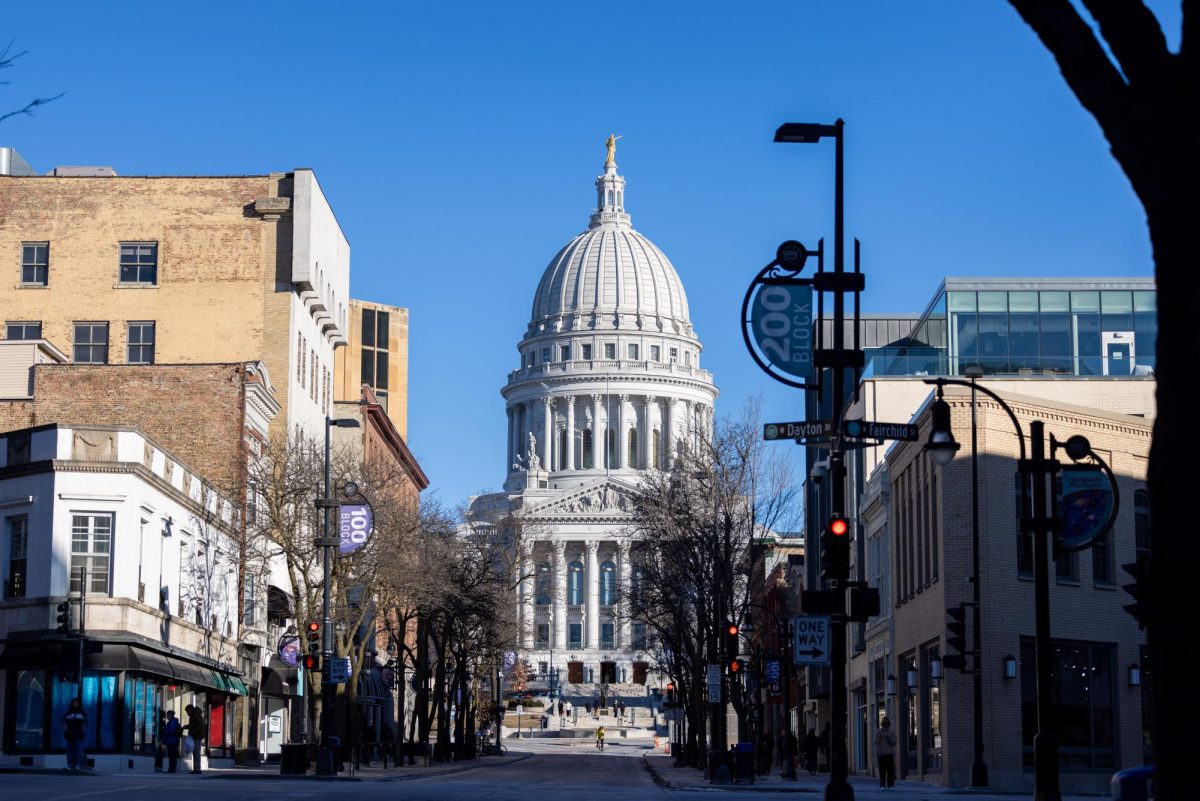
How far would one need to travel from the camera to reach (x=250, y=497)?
65.8 metres

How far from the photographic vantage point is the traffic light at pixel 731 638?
51.9 m

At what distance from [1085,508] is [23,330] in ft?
176

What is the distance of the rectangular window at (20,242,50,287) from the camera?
73.8 meters

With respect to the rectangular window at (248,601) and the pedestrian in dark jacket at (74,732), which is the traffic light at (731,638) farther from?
the rectangular window at (248,601)

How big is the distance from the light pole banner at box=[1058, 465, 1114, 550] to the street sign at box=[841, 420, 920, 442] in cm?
659

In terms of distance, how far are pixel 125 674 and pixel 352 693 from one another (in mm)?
13141

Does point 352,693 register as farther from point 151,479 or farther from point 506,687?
point 506,687

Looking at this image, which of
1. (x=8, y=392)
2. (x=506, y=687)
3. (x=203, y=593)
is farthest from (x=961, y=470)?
(x=506, y=687)

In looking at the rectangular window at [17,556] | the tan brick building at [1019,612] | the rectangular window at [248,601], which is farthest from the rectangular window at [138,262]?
the tan brick building at [1019,612]

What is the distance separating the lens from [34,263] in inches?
2913

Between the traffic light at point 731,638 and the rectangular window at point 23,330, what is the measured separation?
108 feet

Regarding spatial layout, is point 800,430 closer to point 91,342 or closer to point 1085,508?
point 1085,508

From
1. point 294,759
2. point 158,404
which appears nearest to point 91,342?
point 158,404

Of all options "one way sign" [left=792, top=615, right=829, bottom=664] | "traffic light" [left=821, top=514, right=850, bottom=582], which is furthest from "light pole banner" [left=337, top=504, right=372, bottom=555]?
"traffic light" [left=821, top=514, right=850, bottom=582]
